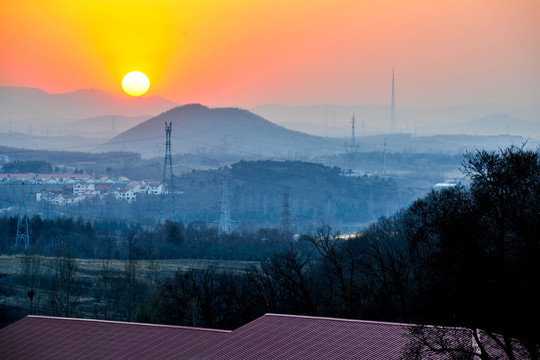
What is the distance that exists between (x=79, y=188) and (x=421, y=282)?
100261 millimetres

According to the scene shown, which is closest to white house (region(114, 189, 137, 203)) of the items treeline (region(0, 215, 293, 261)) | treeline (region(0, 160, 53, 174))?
treeline (region(0, 160, 53, 174))

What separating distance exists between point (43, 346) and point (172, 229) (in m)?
45.8

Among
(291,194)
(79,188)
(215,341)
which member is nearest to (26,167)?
(79,188)

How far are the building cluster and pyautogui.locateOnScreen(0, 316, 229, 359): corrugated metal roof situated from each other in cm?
8240

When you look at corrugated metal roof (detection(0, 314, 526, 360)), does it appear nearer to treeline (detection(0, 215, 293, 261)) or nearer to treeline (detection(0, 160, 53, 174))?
treeline (detection(0, 215, 293, 261))

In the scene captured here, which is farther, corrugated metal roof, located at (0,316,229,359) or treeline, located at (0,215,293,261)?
treeline, located at (0,215,293,261)

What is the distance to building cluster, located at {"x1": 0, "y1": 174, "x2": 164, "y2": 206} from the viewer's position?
104m

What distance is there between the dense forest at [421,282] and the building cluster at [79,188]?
1756 inches

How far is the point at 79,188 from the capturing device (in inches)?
4464

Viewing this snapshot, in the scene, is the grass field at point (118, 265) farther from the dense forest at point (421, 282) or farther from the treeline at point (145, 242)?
the treeline at point (145, 242)

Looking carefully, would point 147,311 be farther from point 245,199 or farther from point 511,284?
point 245,199

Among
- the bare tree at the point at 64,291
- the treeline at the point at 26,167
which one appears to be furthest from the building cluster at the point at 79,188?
the bare tree at the point at 64,291

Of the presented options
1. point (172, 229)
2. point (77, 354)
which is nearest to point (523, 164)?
point (77, 354)

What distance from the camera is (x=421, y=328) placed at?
40.6 ft
